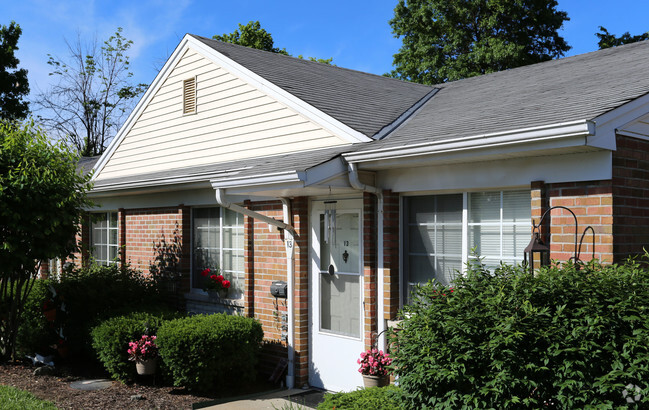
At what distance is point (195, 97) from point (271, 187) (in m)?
A: 4.97

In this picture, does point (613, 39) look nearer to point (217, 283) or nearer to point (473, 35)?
point (473, 35)

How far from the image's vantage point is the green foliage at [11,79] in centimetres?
2912

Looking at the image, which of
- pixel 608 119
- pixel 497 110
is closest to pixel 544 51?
pixel 497 110

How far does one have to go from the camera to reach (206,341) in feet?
25.8

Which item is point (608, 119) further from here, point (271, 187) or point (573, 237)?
point (271, 187)

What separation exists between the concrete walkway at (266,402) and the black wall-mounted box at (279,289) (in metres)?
1.35

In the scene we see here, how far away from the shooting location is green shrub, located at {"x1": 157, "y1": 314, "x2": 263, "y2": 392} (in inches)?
309

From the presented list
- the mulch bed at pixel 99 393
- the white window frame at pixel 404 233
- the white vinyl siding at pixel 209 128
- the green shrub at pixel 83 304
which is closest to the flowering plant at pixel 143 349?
the mulch bed at pixel 99 393

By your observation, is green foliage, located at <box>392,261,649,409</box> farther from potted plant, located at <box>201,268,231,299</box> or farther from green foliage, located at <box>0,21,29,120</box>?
green foliage, located at <box>0,21,29,120</box>

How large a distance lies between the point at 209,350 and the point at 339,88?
198 inches

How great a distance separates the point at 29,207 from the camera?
9359 mm

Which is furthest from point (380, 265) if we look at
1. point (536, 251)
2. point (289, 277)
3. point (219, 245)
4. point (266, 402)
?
point (219, 245)

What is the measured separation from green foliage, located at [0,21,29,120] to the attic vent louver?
20.7 m

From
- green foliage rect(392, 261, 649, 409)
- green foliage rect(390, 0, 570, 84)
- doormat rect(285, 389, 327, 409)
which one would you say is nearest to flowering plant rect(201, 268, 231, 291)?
doormat rect(285, 389, 327, 409)
